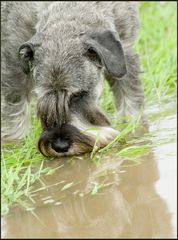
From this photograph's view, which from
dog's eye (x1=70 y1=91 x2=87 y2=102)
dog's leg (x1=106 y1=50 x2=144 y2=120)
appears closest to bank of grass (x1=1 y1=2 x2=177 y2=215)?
dog's leg (x1=106 y1=50 x2=144 y2=120)

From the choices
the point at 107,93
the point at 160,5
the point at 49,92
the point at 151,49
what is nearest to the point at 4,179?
the point at 49,92

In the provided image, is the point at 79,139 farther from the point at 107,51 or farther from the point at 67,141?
the point at 107,51

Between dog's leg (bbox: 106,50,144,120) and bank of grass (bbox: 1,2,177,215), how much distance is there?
30 cm

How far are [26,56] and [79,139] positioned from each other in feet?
3.38

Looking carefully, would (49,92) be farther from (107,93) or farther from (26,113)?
(107,93)

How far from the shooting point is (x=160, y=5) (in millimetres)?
10414

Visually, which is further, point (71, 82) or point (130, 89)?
point (130, 89)

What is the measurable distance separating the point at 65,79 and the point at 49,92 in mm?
165

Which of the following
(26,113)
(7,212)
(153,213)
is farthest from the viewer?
(26,113)

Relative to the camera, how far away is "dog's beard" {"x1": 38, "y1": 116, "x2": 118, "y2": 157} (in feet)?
15.6

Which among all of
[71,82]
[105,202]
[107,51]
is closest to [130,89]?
[107,51]

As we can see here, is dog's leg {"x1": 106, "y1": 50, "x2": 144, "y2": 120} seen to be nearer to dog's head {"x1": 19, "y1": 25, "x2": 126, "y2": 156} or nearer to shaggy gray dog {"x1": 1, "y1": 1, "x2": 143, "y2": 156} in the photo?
shaggy gray dog {"x1": 1, "y1": 1, "x2": 143, "y2": 156}

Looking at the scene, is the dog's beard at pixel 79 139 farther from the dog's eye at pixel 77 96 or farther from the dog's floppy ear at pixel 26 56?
the dog's floppy ear at pixel 26 56

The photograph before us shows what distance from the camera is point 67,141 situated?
15.5 ft
